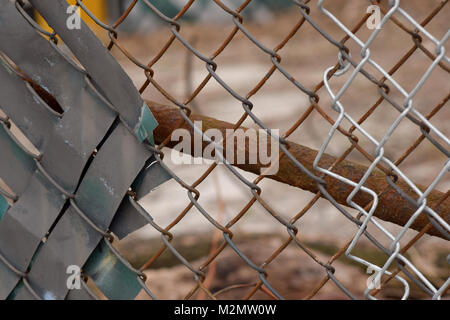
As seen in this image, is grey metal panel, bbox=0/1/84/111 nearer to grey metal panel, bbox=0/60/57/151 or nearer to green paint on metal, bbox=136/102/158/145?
grey metal panel, bbox=0/60/57/151

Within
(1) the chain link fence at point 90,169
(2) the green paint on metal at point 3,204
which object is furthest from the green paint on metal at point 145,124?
(2) the green paint on metal at point 3,204

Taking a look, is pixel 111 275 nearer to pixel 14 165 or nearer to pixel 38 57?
pixel 14 165

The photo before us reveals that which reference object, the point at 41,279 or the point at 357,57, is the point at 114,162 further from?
the point at 357,57

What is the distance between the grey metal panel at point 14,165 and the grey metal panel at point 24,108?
0.19ft

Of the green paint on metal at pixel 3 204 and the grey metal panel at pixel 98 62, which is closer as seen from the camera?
the grey metal panel at pixel 98 62

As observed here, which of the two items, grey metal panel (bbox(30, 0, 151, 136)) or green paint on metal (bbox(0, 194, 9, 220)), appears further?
green paint on metal (bbox(0, 194, 9, 220))

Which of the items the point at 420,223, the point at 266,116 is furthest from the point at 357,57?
the point at 420,223

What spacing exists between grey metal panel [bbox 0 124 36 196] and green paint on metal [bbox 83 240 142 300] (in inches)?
9.5

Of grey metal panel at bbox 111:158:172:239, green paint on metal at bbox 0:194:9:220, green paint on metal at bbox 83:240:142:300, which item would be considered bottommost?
green paint on metal at bbox 83:240:142:300

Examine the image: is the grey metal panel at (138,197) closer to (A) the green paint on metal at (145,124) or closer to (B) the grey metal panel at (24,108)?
(A) the green paint on metal at (145,124)

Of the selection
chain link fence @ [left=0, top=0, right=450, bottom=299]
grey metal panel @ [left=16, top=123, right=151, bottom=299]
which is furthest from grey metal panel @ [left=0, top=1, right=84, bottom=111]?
grey metal panel @ [left=16, top=123, right=151, bottom=299]

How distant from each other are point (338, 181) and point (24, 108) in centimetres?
74

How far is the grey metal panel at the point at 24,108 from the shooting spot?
123 cm

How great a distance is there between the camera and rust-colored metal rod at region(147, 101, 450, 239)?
114 cm
